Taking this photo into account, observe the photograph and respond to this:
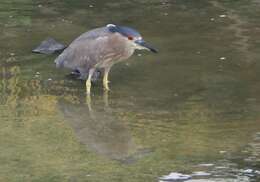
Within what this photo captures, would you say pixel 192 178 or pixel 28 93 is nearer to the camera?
pixel 192 178

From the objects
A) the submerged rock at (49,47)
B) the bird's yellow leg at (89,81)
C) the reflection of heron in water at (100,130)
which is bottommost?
the reflection of heron in water at (100,130)

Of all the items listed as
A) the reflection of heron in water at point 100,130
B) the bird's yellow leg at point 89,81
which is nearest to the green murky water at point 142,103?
the reflection of heron in water at point 100,130

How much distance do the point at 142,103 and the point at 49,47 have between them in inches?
82.9

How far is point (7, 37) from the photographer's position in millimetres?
10500

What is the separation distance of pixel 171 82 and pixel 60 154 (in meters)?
2.39

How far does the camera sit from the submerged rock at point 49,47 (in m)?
9.73

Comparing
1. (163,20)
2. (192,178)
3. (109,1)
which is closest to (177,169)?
(192,178)

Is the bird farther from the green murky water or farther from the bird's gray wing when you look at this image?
the green murky water

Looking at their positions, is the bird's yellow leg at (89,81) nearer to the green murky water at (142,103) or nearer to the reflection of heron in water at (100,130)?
the green murky water at (142,103)

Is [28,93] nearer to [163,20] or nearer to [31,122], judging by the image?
[31,122]

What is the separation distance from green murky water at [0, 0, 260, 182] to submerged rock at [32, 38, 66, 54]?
124mm

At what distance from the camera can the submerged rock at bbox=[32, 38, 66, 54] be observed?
9.73 meters

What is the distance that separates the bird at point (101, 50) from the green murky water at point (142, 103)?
19cm

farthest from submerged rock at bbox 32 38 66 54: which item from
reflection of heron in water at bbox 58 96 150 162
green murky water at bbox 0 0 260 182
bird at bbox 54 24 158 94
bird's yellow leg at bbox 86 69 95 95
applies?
reflection of heron in water at bbox 58 96 150 162
